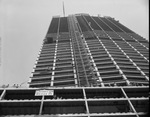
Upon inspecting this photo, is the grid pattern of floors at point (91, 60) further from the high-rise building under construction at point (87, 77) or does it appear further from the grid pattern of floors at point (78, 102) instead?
the grid pattern of floors at point (78, 102)

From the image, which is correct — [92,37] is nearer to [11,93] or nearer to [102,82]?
[102,82]

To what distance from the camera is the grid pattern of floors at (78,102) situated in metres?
20.0

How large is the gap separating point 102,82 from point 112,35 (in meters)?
33.5

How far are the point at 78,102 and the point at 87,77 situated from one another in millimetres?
14878

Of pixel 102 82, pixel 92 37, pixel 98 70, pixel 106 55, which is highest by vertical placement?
pixel 92 37

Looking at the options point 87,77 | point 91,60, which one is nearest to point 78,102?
point 87,77

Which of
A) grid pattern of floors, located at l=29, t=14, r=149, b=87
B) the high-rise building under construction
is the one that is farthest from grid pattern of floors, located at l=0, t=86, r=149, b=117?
grid pattern of floors, located at l=29, t=14, r=149, b=87

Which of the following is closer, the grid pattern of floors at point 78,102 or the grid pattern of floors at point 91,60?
the grid pattern of floors at point 78,102

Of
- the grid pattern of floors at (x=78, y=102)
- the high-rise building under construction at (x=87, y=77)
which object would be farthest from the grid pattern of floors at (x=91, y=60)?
the grid pattern of floors at (x=78, y=102)

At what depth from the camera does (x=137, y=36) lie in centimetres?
6681

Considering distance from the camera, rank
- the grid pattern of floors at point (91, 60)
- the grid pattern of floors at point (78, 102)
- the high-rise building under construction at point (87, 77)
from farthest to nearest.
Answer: the grid pattern of floors at point (91, 60), the high-rise building under construction at point (87, 77), the grid pattern of floors at point (78, 102)

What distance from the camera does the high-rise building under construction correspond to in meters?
20.4

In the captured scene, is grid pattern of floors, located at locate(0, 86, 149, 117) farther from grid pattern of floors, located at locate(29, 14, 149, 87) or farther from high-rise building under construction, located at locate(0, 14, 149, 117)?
grid pattern of floors, located at locate(29, 14, 149, 87)

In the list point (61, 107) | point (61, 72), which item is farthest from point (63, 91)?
point (61, 72)
